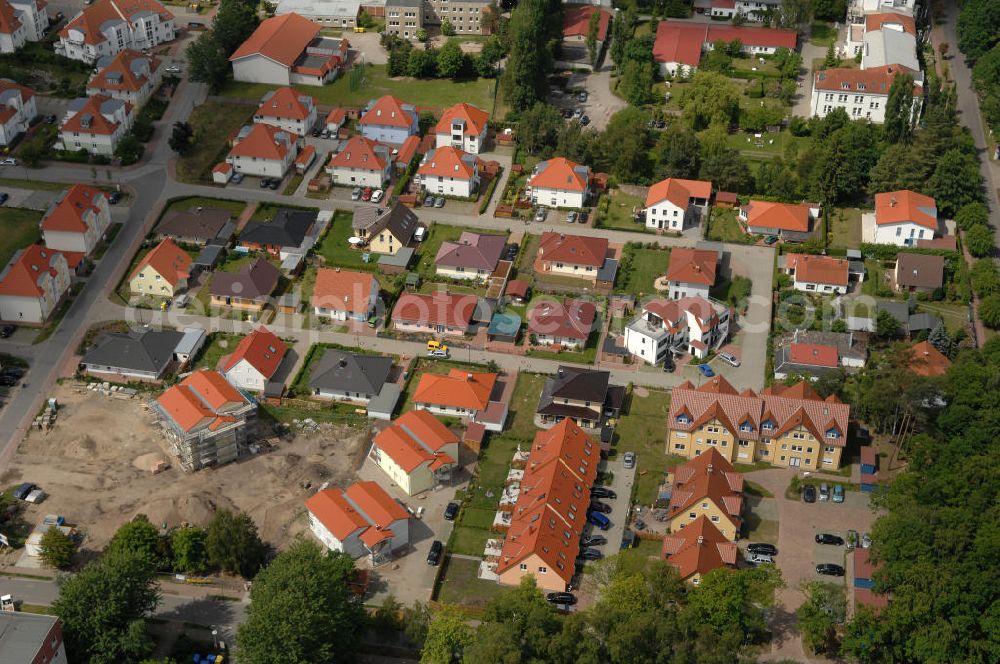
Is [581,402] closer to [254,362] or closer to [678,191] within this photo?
[254,362]

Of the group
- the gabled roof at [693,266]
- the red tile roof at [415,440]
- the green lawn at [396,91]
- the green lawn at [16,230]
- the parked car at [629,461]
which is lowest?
the green lawn at [16,230]

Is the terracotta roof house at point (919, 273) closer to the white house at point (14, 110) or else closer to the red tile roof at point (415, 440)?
the red tile roof at point (415, 440)

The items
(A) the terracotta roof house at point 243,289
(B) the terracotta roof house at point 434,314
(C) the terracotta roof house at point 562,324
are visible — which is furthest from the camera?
(A) the terracotta roof house at point 243,289

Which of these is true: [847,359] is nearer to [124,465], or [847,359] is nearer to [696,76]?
[696,76]

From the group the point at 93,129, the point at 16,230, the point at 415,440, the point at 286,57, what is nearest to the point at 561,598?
the point at 415,440

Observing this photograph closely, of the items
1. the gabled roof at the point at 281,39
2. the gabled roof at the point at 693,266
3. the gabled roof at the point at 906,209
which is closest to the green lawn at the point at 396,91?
the gabled roof at the point at 281,39

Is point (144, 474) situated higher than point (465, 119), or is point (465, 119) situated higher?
point (465, 119)
